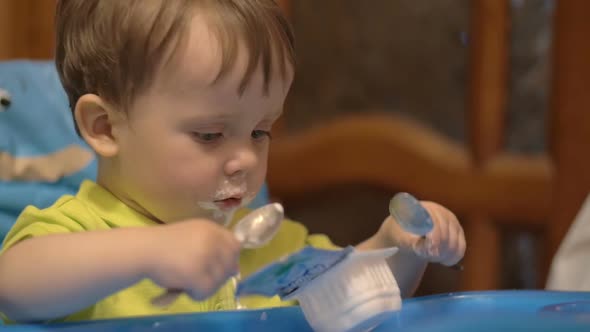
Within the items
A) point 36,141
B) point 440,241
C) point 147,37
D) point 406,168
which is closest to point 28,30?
point 36,141

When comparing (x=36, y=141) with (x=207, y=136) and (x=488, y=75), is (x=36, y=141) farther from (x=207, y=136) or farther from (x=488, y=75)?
(x=488, y=75)

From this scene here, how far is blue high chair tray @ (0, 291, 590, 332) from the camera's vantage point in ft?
1.79

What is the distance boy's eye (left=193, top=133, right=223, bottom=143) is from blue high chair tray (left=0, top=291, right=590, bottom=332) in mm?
143

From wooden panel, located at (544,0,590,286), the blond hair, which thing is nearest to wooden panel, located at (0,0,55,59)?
the blond hair

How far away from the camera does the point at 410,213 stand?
560mm

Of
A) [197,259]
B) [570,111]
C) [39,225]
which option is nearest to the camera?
[197,259]

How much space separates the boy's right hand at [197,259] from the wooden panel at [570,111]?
87 cm

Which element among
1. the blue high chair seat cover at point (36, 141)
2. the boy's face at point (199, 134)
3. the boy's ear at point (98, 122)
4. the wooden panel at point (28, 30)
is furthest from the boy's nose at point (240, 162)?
the wooden panel at point (28, 30)

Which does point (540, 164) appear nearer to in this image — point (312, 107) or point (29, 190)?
point (312, 107)

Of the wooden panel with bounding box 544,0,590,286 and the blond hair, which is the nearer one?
the blond hair

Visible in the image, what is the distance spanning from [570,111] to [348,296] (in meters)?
0.82

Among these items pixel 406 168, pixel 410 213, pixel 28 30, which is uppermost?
pixel 410 213

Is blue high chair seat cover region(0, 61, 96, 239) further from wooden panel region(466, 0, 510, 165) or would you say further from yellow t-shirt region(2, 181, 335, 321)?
Answer: wooden panel region(466, 0, 510, 165)

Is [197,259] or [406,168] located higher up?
[197,259]
